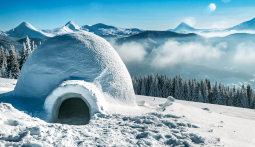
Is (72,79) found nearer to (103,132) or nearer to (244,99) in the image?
(103,132)

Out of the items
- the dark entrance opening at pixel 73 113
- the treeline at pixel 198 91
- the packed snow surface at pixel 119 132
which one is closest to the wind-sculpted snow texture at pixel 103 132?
the packed snow surface at pixel 119 132

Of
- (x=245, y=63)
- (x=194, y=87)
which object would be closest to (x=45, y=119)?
(x=194, y=87)

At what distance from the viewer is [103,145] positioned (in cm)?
368

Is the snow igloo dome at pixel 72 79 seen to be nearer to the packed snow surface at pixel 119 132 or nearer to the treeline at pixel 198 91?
the packed snow surface at pixel 119 132

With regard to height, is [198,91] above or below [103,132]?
below

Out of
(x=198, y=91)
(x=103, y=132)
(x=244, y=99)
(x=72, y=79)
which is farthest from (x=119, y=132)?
(x=244, y=99)

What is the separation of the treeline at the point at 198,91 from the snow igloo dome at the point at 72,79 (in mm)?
37888

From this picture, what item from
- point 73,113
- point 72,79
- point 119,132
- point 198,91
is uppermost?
point 72,79

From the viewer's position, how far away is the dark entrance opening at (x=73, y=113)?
6735 millimetres

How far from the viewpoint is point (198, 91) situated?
4025 centimetres

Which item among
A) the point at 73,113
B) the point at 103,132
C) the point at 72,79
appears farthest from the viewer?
the point at 73,113

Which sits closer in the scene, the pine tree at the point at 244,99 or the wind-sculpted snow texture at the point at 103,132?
the wind-sculpted snow texture at the point at 103,132

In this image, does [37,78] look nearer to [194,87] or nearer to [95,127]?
[95,127]

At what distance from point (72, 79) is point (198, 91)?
134 feet
